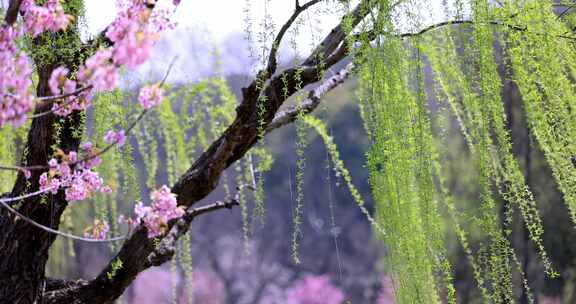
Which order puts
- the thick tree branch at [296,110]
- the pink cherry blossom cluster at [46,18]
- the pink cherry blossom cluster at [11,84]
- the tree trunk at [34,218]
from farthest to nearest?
the thick tree branch at [296,110]
the tree trunk at [34,218]
the pink cherry blossom cluster at [46,18]
the pink cherry blossom cluster at [11,84]

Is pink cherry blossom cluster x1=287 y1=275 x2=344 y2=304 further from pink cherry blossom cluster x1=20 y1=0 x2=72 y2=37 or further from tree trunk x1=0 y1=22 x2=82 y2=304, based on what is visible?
pink cherry blossom cluster x1=20 y1=0 x2=72 y2=37

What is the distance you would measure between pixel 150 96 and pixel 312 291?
5.87 metres

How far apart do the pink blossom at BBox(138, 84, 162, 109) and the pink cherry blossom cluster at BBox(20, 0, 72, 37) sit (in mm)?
174

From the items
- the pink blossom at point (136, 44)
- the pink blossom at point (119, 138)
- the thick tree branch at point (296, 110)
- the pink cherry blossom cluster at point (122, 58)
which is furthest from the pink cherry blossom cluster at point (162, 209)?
the thick tree branch at point (296, 110)

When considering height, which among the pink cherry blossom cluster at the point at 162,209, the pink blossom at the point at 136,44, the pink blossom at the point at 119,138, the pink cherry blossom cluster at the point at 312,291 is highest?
the pink cherry blossom cluster at the point at 312,291

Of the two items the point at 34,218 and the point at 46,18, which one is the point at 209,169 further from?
the point at 46,18

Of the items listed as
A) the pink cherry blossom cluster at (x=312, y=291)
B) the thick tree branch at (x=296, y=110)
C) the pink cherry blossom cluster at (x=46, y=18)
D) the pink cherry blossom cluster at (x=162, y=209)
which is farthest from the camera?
the pink cherry blossom cluster at (x=312, y=291)

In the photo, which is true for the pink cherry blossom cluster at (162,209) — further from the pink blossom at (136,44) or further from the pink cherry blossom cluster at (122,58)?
the pink blossom at (136,44)

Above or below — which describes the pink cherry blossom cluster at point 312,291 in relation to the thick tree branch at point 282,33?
above

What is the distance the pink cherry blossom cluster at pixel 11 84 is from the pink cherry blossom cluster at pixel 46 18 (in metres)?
0.07

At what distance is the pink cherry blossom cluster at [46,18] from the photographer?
1.21 m

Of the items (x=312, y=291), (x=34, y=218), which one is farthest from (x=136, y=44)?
(x=312, y=291)

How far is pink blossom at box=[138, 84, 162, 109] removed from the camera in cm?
122

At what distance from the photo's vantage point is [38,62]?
1.59 metres
